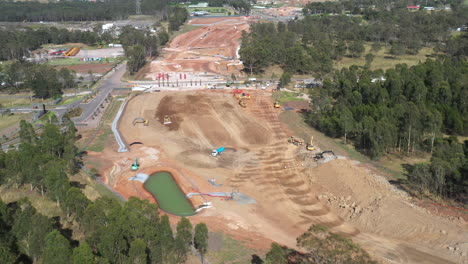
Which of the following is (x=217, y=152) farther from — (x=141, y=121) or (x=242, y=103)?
(x=242, y=103)

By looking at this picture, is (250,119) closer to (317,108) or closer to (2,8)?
(317,108)

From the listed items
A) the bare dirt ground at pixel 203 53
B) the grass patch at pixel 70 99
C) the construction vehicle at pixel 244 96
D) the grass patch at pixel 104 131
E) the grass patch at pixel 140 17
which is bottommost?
the grass patch at pixel 104 131

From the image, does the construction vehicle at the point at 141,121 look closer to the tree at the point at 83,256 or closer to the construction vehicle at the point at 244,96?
the construction vehicle at the point at 244,96

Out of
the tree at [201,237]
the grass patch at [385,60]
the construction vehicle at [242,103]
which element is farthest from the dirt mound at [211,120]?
the grass patch at [385,60]

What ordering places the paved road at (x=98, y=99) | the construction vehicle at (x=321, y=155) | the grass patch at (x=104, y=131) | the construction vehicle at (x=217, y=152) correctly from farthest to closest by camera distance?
the paved road at (x=98, y=99) < the grass patch at (x=104, y=131) < the construction vehicle at (x=217, y=152) < the construction vehicle at (x=321, y=155)

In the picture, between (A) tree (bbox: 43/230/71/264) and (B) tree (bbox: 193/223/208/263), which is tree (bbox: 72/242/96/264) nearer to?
(A) tree (bbox: 43/230/71/264)

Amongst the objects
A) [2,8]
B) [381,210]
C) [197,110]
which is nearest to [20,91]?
[197,110]
